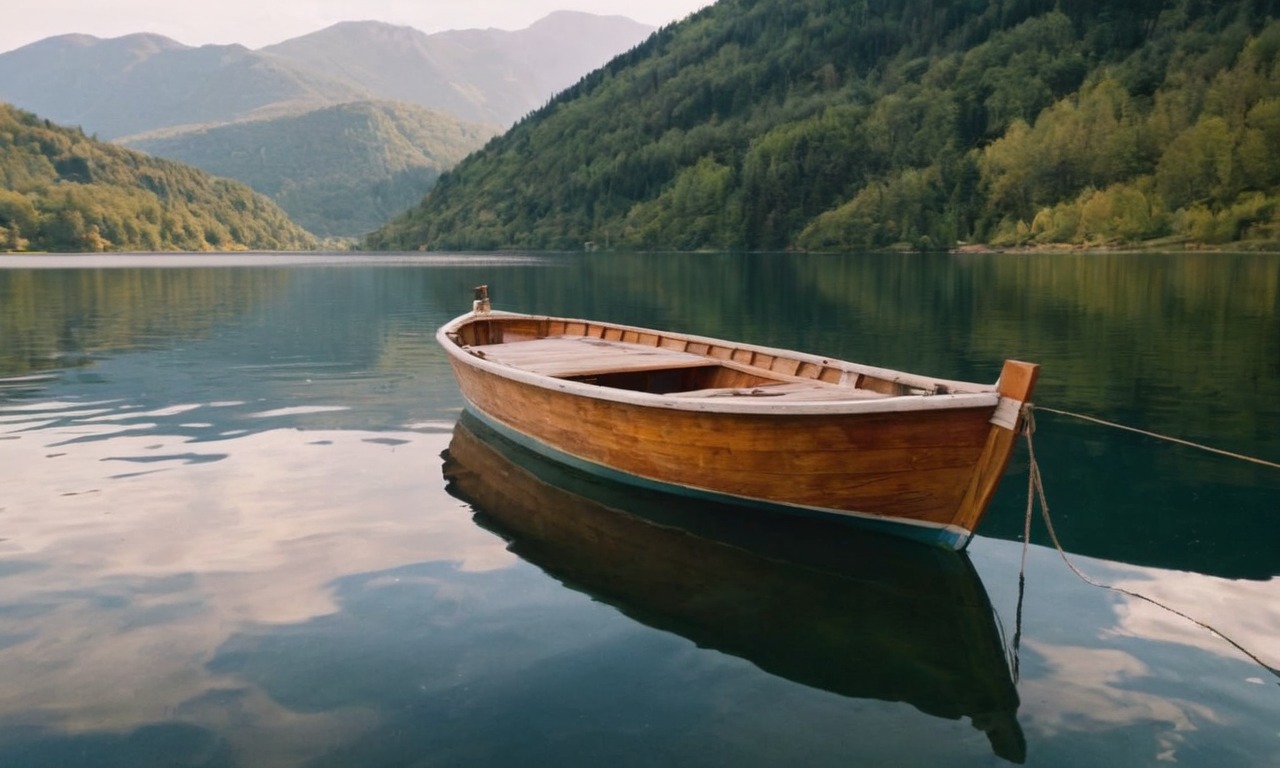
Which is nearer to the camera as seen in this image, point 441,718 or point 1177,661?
point 441,718

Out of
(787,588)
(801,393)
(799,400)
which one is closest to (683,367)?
(801,393)

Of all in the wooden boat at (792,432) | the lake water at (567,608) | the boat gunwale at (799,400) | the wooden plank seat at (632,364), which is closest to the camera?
the lake water at (567,608)

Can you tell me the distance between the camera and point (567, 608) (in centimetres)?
847

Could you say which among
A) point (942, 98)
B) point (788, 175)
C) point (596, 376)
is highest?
point (942, 98)

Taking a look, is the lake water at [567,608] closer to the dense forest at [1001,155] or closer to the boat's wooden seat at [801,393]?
the boat's wooden seat at [801,393]

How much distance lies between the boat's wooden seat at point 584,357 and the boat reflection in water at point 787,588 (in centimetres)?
265

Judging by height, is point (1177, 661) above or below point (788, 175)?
below

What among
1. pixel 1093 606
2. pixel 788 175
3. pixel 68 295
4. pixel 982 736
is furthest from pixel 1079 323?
pixel 788 175

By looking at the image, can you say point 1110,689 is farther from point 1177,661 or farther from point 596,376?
point 596,376

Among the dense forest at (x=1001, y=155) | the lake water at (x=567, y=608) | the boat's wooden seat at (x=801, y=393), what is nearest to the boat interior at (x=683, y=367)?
the boat's wooden seat at (x=801, y=393)

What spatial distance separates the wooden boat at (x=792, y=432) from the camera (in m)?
9.04

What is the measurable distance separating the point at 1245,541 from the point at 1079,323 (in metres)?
24.0

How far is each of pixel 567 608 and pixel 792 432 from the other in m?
3.17

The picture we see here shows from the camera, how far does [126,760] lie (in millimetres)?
5926
